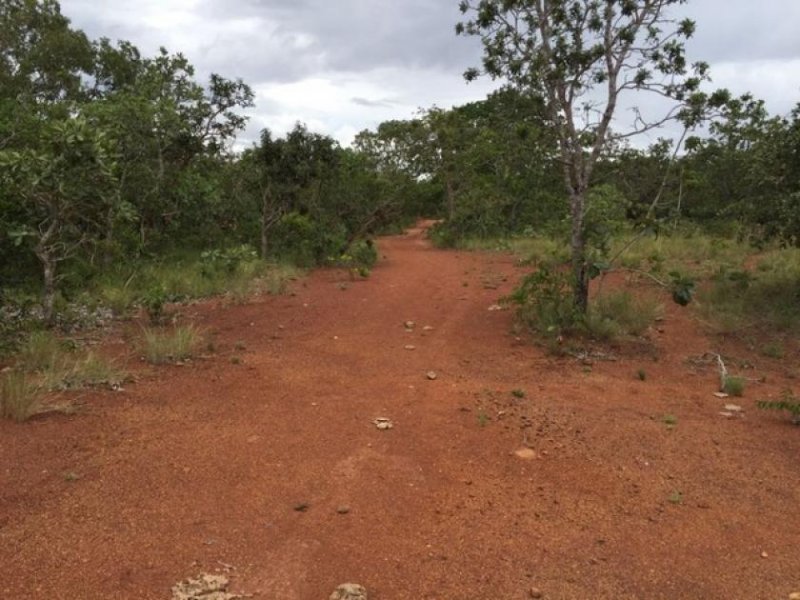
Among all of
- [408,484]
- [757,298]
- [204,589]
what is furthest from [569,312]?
[204,589]

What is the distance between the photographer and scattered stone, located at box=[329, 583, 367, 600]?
8.66 feet

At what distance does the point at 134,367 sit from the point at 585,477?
413 cm

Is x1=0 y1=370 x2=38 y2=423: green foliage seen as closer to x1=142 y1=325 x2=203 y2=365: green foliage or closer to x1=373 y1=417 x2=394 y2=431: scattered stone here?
x1=142 y1=325 x2=203 y2=365: green foliage

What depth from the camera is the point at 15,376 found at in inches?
187

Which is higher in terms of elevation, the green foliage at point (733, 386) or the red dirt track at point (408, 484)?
the green foliage at point (733, 386)

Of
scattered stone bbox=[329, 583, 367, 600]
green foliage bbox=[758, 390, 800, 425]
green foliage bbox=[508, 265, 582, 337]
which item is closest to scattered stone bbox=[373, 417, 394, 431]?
scattered stone bbox=[329, 583, 367, 600]

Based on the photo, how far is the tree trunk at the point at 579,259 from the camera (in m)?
7.22

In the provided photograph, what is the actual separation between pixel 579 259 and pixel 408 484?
4.36 m

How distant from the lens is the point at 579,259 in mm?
7227

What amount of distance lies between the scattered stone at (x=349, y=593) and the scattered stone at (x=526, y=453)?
1.72m

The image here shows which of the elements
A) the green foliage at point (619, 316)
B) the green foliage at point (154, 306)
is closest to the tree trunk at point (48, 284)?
the green foliage at point (154, 306)

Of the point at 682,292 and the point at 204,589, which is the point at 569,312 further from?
the point at 204,589

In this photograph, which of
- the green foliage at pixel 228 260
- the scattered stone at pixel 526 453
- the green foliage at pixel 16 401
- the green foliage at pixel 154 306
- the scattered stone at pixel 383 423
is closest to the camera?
the scattered stone at pixel 526 453

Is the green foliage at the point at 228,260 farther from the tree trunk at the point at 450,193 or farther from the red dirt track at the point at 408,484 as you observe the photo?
the tree trunk at the point at 450,193
